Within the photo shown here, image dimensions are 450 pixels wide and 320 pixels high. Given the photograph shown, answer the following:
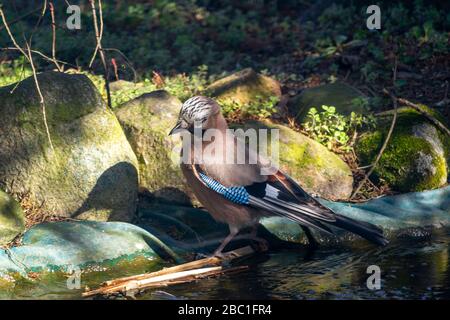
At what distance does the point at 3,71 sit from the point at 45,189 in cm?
414

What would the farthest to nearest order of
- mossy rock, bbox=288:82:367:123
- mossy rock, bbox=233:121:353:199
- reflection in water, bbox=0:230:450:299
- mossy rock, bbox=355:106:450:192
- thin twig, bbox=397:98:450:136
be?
mossy rock, bbox=288:82:367:123 < thin twig, bbox=397:98:450:136 < mossy rock, bbox=355:106:450:192 < mossy rock, bbox=233:121:353:199 < reflection in water, bbox=0:230:450:299

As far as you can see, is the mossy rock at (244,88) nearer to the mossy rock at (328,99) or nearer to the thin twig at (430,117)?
the mossy rock at (328,99)

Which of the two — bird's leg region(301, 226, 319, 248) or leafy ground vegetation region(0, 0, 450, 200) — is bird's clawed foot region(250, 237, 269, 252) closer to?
bird's leg region(301, 226, 319, 248)

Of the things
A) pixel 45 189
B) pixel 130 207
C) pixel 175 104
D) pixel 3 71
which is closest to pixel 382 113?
pixel 175 104

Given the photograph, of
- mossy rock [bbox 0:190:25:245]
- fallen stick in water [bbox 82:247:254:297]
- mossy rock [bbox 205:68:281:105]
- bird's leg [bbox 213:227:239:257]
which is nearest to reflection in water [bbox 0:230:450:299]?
fallen stick in water [bbox 82:247:254:297]

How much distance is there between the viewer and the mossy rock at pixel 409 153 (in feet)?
27.8

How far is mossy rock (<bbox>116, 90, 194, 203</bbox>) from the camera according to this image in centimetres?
812

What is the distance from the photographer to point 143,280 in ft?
20.2

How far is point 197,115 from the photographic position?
695 cm

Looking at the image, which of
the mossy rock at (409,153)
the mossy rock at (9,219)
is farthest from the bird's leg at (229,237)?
the mossy rock at (409,153)

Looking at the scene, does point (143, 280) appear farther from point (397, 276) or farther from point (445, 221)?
point (445, 221)

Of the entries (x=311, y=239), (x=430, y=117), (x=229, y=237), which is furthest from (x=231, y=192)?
(x=430, y=117)

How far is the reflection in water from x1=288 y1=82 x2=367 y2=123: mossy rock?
8.30ft
